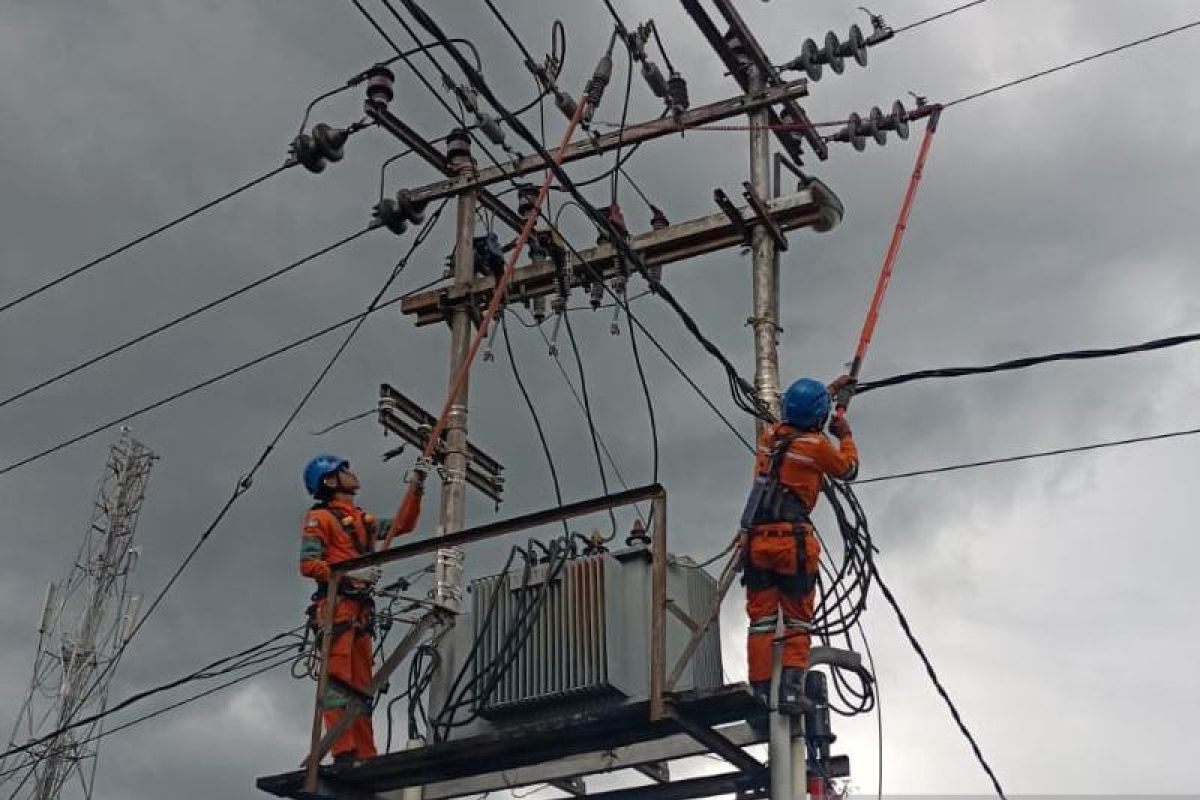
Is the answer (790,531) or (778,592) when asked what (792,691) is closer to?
(778,592)

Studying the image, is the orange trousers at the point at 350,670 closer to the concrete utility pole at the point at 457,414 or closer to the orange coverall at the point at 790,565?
the concrete utility pole at the point at 457,414

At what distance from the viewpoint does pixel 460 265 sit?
14.7 m

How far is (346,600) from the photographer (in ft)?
37.3

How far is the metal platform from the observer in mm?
9812

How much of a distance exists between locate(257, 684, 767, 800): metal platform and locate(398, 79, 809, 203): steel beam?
15.3ft

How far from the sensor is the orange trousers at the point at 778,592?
33.8 ft

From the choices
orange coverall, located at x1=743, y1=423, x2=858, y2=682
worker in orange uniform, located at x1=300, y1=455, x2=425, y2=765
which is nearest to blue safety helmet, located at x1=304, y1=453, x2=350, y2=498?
worker in orange uniform, located at x1=300, y1=455, x2=425, y2=765

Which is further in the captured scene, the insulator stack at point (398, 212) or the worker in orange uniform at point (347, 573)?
the insulator stack at point (398, 212)

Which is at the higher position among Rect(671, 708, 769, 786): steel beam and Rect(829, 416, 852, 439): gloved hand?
Rect(829, 416, 852, 439): gloved hand

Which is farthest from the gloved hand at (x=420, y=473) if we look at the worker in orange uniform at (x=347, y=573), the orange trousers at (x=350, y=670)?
the orange trousers at (x=350, y=670)

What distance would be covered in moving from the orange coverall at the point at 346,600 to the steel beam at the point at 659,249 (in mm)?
2809

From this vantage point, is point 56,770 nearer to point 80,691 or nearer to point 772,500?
point 80,691

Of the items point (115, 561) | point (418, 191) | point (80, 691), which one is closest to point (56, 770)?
point (80, 691)

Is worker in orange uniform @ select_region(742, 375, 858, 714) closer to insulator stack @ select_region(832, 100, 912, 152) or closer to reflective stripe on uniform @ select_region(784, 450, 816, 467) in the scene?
reflective stripe on uniform @ select_region(784, 450, 816, 467)
